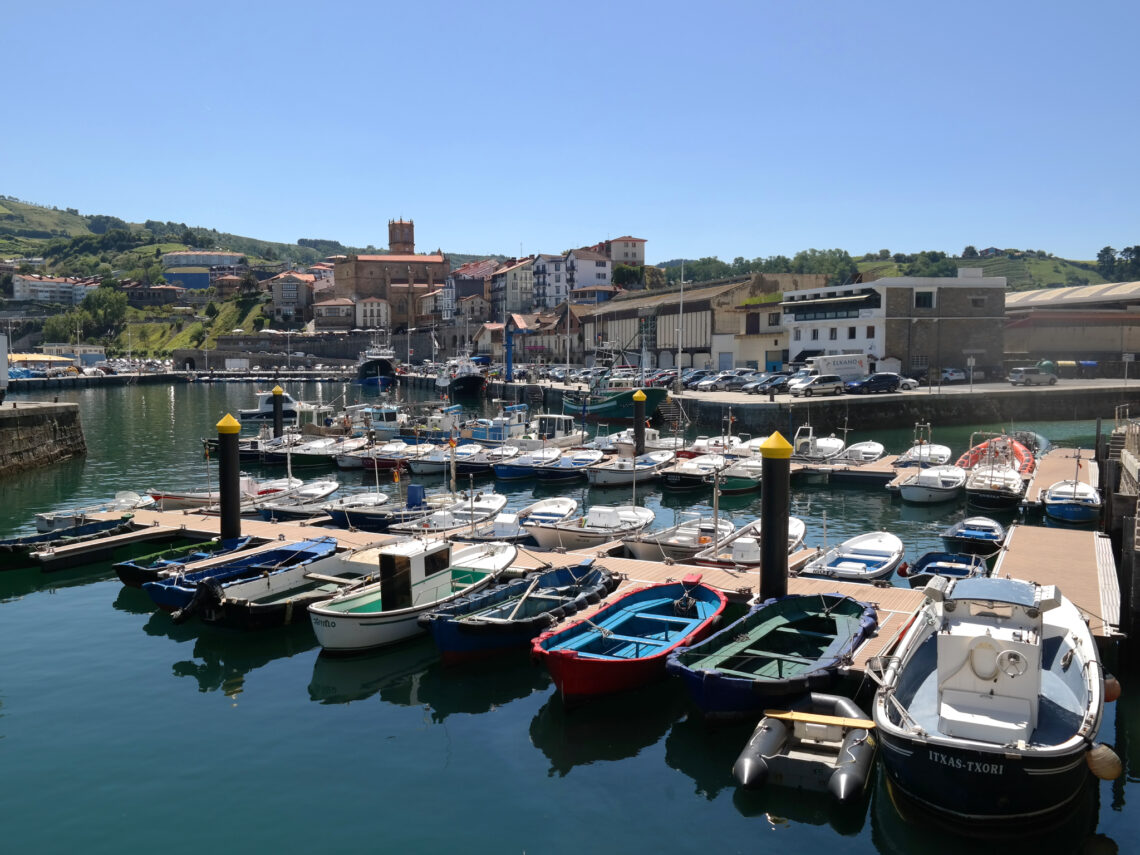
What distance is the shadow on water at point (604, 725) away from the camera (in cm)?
1392

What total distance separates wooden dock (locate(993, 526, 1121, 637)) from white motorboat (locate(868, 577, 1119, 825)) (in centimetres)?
395

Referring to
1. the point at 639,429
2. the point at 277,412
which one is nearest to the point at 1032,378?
the point at 639,429

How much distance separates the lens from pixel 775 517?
17.4m

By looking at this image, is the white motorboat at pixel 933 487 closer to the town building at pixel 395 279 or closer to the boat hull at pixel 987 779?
the boat hull at pixel 987 779

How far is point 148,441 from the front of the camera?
5925cm

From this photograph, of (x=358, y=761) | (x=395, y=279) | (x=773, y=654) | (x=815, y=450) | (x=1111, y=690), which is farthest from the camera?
(x=395, y=279)

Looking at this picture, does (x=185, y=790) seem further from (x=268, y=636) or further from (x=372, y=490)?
(x=372, y=490)

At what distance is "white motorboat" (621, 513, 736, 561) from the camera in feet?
76.9

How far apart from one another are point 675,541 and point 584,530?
2.98 m

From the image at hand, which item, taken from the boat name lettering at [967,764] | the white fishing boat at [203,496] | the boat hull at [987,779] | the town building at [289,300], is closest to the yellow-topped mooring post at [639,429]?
the white fishing boat at [203,496]

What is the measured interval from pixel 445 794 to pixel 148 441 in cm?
5370

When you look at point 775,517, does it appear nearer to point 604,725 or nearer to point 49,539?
point 604,725

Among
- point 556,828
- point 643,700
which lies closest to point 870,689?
point 643,700

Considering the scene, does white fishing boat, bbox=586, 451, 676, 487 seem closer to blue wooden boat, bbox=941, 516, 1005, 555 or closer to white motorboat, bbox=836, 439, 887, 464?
white motorboat, bbox=836, 439, 887, 464
